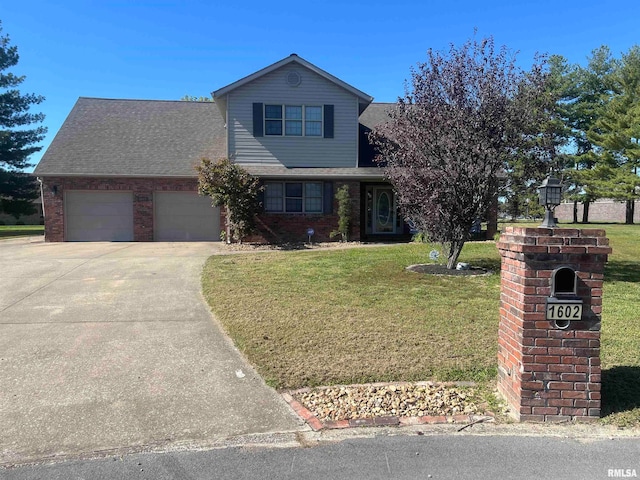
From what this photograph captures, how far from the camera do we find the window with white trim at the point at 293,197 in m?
16.9

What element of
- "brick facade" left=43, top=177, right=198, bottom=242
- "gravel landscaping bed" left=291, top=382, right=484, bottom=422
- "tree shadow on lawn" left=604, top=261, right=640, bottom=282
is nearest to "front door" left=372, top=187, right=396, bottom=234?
"brick facade" left=43, top=177, right=198, bottom=242

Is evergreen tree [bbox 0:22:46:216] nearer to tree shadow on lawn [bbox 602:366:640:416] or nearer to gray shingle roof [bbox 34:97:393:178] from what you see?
gray shingle roof [bbox 34:97:393:178]

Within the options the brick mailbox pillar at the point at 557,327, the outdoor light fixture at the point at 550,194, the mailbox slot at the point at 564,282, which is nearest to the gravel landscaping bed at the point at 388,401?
the brick mailbox pillar at the point at 557,327

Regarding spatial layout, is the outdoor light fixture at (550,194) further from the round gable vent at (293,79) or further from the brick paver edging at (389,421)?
the round gable vent at (293,79)

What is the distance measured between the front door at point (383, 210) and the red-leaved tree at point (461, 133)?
820 centimetres

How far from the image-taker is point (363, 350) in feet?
17.3

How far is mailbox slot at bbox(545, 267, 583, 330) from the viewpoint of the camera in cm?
367

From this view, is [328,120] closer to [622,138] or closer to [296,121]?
[296,121]

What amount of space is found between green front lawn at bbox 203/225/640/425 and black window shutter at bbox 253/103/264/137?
7.07 metres

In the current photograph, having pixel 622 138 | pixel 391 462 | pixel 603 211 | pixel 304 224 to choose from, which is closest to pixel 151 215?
pixel 304 224

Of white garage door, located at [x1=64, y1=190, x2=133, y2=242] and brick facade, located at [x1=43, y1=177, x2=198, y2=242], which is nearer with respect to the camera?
brick facade, located at [x1=43, y1=177, x2=198, y2=242]

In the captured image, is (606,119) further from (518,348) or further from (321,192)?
(518,348)

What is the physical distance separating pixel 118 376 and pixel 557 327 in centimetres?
401
